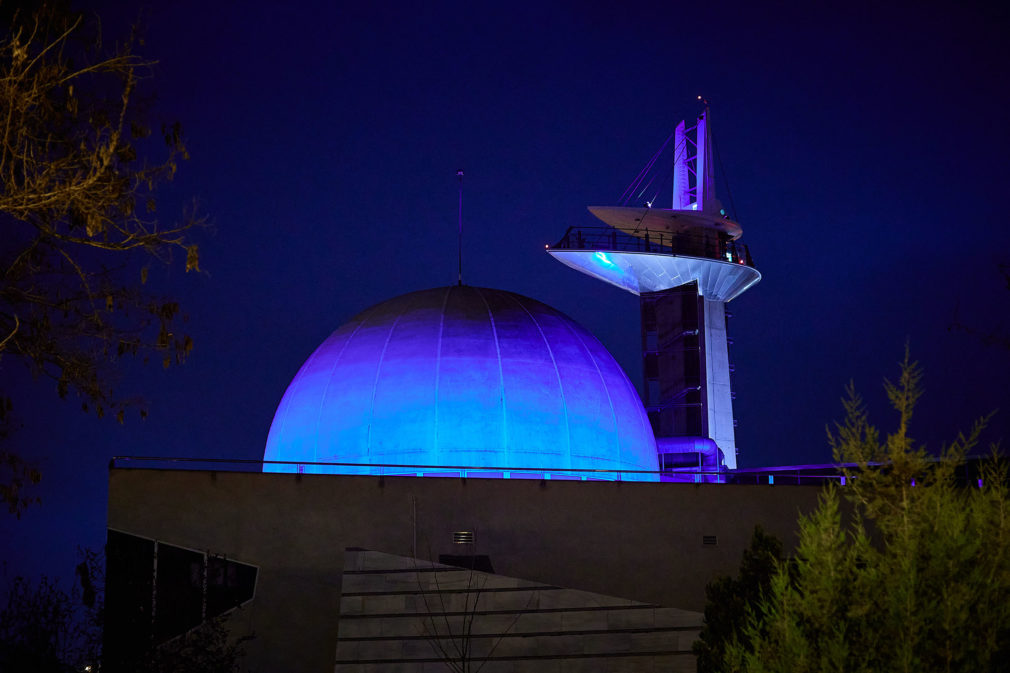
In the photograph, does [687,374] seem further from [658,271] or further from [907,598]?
[907,598]

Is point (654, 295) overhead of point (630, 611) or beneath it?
overhead

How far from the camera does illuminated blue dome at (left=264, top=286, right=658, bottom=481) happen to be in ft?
73.5

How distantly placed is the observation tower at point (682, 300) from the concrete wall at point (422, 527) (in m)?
14.0

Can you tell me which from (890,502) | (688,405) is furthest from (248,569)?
(688,405)

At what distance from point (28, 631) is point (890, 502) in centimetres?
1142

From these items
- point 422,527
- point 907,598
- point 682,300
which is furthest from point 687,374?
point 907,598

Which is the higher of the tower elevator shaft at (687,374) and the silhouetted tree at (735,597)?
the tower elevator shaft at (687,374)

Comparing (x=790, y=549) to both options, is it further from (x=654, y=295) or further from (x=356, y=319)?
(x=654, y=295)

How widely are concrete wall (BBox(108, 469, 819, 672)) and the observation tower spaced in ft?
46.0

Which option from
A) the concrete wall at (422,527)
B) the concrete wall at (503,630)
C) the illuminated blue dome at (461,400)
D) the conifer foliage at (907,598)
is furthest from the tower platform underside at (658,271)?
the conifer foliage at (907,598)

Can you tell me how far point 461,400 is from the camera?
2262cm

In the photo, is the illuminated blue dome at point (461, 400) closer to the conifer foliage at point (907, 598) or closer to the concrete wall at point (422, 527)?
the concrete wall at point (422, 527)

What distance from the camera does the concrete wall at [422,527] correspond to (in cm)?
1905

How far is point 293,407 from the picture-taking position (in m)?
24.7
